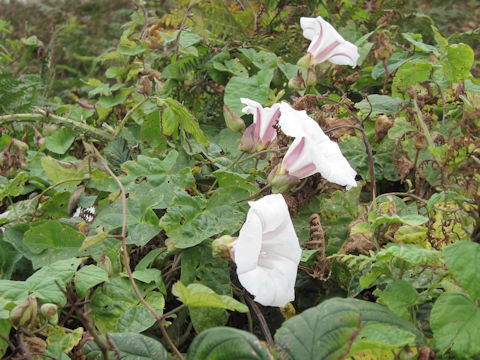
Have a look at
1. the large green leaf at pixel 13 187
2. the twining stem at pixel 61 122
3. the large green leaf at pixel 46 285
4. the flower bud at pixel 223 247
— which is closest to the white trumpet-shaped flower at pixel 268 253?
the flower bud at pixel 223 247

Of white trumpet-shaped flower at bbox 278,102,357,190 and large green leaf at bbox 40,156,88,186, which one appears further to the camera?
large green leaf at bbox 40,156,88,186

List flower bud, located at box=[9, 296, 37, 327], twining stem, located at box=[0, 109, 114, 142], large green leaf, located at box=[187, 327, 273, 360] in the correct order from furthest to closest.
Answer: twining stem, located at box=[0, 109, 114, 142] → flower bud, located at box=[9, 296, 37, 327] → large green leaf, located at box=[187, 327, 273, 360]

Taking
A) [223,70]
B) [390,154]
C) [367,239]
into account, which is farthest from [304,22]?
[367,239]

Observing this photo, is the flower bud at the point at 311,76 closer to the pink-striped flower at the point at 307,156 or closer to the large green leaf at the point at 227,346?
the pink-striped flower at the point at 307,156

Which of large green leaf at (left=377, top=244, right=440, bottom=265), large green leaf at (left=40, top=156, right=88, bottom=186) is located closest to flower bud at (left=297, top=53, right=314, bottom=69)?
large green leaf at (left=40, top=156, right=88, bottom=186)

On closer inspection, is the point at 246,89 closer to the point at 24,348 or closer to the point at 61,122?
the point at 61,122

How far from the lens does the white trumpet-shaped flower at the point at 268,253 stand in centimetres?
70

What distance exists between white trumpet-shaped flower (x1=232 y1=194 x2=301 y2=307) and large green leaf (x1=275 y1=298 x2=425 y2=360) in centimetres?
9

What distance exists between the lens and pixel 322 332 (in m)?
0.61

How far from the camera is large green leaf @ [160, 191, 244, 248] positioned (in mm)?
821

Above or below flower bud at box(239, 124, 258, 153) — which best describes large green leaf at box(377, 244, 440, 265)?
above

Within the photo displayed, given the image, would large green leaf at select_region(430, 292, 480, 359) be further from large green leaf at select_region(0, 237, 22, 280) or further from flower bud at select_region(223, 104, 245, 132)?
large green leaf at select_region(0, 237, 22, 280)

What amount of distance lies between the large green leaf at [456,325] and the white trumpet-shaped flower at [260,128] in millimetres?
447

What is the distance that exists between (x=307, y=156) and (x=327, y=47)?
18.6 inches
